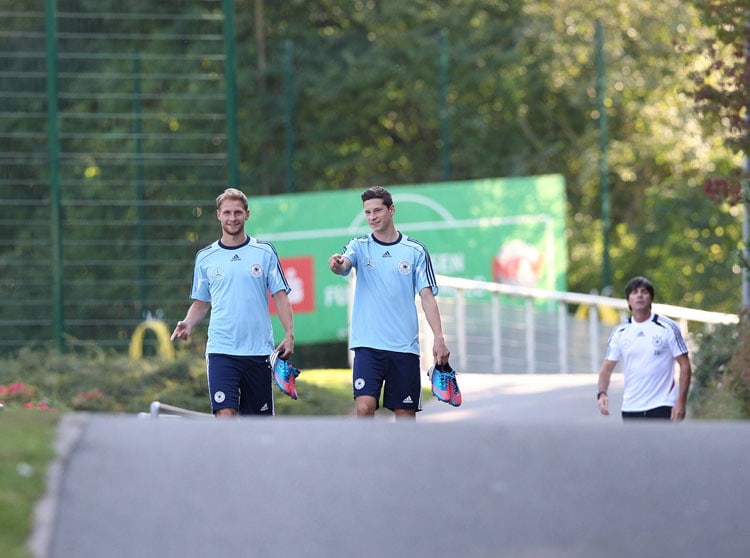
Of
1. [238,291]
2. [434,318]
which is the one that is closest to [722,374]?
[434,318]

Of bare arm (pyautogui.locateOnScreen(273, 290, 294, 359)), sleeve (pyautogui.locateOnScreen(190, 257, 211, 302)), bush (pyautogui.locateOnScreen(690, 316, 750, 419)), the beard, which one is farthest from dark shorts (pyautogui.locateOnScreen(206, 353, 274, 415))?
bush (pyautogui.locateOnScreen(690, 316, 750, 419))

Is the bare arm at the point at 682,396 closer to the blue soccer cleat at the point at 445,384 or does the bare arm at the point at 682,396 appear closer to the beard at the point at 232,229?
the blue soccer cleat at the point at 445,384

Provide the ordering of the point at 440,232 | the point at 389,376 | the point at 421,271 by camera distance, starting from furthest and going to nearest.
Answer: the point at 440,232 → the point at 389,376 → the point at 421,271

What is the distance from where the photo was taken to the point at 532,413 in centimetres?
1443

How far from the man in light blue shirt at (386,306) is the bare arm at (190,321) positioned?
3.16 ft

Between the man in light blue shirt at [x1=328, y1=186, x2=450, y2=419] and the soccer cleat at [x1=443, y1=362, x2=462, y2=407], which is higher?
the man in light blue shirt at [x1=328, y1=186, x2=450, y2=419]

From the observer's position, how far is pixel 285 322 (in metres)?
10.3

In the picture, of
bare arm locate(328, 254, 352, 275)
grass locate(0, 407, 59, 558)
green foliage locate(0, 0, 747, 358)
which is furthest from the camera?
green foliage locate(0, 0, 747, 358)

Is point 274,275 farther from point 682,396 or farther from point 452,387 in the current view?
point 682,396

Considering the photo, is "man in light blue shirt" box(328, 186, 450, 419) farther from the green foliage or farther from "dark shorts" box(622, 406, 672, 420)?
the green foliage

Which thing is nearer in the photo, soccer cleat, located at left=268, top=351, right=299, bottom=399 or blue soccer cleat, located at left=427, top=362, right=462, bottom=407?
soccer cleat, located at left=268, top=351, right=299, bottom=399

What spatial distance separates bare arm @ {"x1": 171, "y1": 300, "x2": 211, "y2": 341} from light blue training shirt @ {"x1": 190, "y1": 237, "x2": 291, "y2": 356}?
4.7 inches

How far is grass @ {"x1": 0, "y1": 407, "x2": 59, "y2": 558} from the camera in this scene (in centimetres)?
601

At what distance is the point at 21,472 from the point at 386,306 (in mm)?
3950
